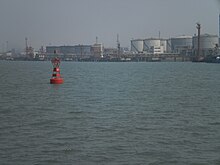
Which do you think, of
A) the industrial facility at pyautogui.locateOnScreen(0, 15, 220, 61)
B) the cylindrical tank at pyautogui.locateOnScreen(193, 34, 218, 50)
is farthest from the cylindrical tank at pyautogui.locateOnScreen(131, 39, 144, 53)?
the cylindrical tank at pyautogui.locateOnScreen(193, 34, 218, 50)

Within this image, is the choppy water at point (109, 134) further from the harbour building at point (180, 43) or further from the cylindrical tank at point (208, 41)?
the harbour building at point (180, 43)

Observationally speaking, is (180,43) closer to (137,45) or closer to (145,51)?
(145,51)

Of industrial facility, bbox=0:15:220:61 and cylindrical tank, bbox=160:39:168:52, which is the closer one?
industrial facility, bbox=0:15:220:61

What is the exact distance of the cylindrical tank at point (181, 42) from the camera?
124 metres

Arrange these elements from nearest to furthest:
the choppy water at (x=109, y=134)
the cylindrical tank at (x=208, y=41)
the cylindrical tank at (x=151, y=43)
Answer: the choppy water at (x=109, y=134) → the cylindrical tank at (x=208, y=41) → the cylindrical tank at (x=151, y=43)

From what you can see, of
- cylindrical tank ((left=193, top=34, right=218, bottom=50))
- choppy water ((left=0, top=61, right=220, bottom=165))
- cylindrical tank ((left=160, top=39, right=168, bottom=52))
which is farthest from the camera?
cylindrical tank ((left=160, top=39, right=168, bottom=52))

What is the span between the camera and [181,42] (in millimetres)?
127625

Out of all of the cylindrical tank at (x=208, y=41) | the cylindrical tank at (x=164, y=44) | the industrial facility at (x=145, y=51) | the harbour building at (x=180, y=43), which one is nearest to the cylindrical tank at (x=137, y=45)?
the industrial facility at (x=145, y=51)

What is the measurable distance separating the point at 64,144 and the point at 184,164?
7.83 feet

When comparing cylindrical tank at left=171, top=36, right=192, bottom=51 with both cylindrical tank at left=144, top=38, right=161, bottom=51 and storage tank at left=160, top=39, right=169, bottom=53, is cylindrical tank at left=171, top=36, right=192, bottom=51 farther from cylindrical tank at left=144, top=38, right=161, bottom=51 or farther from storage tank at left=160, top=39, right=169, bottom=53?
cylindrical tank at left=144, top=38, right=161, bottom=51

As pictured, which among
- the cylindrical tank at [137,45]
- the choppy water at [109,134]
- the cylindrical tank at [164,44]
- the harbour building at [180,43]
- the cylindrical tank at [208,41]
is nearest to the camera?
the choppy water at [109,134]

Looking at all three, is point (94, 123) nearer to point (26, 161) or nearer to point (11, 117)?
point (11, 117)

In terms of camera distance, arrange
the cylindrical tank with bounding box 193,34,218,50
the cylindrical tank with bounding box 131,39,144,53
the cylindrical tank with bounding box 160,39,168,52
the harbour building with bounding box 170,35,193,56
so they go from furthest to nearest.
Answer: the cylindrical tank with bounding box 131,39,144,53 → the cylindrical tank with bounding box 160,39,168,52 → the harbour building with bounding box 170,35,193,56 → the cylindrical tank with bounding box 193,34,218,50

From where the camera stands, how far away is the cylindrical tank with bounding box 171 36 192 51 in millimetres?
124250
